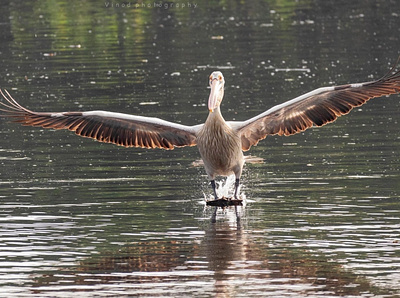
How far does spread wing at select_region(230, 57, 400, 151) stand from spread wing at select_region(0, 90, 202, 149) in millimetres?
678

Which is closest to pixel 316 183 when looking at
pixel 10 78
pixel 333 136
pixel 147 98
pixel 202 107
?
pixel 333 136

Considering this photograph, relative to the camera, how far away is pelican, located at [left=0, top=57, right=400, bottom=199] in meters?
12.2

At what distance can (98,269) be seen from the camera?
9.43m

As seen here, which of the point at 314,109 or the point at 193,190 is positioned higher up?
the point at 314,109

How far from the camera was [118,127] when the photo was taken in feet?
42.5

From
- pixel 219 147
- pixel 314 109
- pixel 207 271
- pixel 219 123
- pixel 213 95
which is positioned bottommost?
pixel 207 271

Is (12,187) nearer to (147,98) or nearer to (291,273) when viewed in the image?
(291,273)

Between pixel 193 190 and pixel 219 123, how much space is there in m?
1.05

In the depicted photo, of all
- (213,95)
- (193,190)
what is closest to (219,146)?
(213,95)

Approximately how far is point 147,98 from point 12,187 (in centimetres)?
737

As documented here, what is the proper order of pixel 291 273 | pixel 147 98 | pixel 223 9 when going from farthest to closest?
1. pixel 223 9
2. pixel 147 98
3. pixel 291 273

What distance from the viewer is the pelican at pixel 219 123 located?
12.2 meters

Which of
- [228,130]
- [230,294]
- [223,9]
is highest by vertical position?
[223,9]

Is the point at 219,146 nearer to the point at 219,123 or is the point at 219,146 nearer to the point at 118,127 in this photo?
Result: the point at 219,123
